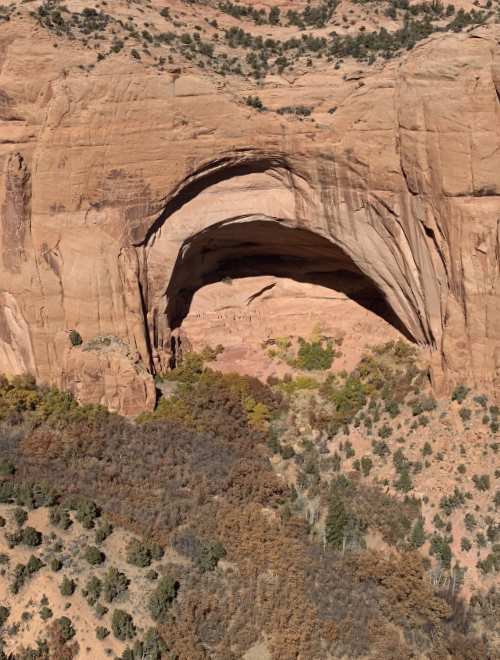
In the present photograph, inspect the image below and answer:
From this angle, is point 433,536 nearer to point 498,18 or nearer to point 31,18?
point 498,18

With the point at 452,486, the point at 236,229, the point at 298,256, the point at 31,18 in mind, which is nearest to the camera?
the point at 452,486

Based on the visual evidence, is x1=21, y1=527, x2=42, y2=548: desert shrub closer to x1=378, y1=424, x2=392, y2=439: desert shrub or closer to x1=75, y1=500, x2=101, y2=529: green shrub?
x1=75, y1=500, x2=101, y2=529: green shrub

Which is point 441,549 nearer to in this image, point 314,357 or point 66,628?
point 314,357

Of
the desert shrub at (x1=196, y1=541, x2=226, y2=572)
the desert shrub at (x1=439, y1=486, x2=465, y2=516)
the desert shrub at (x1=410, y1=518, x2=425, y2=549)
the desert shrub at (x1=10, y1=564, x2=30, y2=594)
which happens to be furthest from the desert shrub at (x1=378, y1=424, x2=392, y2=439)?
the desert shrub at (x1=10, y1=564, x2=30, y2=594)

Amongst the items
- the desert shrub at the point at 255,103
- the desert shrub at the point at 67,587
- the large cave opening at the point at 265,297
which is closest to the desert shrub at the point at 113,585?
the desert shrub at the point at 67,587

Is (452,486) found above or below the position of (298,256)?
below

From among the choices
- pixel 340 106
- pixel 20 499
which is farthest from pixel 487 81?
pixel 20 499

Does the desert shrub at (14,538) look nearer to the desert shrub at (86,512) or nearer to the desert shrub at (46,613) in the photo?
the desert shrub at (86,512)

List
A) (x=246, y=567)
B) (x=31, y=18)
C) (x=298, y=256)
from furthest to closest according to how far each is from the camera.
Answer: (x=298, y=256) → (x=31, y=18) → (x=246, y=567)

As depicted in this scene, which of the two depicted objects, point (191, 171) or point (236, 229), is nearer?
point (191, 171)
